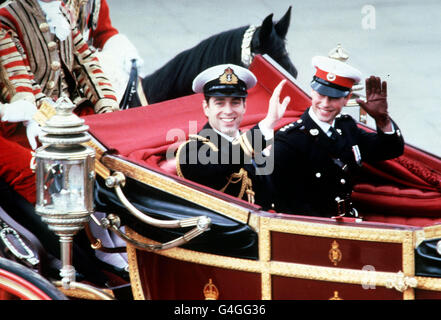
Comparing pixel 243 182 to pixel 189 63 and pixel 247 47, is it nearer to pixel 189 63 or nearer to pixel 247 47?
pixel 247 47

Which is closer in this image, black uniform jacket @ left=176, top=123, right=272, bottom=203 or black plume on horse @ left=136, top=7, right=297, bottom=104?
black uniform jacket @ left=176, top=123, right=272, bottom=203

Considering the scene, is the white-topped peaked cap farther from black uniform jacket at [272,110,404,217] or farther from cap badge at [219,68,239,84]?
black uniform jacket at [272,110,404,217]

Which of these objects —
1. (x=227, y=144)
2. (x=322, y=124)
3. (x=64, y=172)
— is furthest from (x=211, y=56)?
(x=64, y=172)

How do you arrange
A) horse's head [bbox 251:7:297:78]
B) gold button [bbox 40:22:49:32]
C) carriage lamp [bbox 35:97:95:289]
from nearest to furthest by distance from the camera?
1. carriage lamp [bbox 35:97:95:289]
2. gold button [bbox 40:22:49:32]
3. horse's head [bbox 251:7:297:78]

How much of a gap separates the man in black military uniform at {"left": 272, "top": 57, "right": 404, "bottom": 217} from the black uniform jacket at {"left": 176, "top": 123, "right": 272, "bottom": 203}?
0.14 m

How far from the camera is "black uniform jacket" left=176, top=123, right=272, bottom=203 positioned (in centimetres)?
270

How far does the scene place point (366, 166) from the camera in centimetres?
330

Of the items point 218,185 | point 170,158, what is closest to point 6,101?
point 170,158

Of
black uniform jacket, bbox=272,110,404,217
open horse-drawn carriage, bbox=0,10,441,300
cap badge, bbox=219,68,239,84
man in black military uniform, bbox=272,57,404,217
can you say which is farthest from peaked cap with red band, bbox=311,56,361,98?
open horse-drawn carriage, bbox=0,10,441,300

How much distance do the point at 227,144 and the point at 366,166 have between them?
0.72m

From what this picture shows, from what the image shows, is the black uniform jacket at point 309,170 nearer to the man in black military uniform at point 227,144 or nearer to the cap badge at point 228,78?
the man in black military uniform at point 227,144

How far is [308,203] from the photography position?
2.90 metres

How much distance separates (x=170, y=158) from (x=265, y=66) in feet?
2.46
